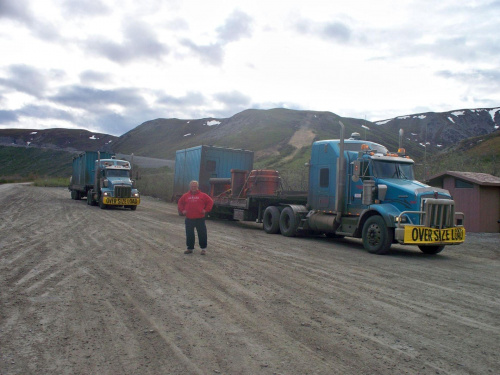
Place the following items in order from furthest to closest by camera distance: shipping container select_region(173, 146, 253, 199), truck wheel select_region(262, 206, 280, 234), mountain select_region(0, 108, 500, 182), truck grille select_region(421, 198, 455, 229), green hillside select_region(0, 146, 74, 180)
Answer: green hillside select_region(0, 146, 74, 180)
mountain select_region(0, 108, 500, 182)
shipping container select_region(173, 146, 253, 199)
truck wheel select_region(262, 206, 280, 234)
truck grille select_region(421, 198, 455, 229)

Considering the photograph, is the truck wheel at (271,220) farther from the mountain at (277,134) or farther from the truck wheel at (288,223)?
the mountain at (277,134)

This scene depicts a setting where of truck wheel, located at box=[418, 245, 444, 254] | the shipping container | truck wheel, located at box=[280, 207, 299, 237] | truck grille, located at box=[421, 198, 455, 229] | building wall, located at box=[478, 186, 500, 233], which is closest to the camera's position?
truck grille, located at box=[421, 198, 455, 229]

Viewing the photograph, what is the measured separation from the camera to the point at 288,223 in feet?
47.4

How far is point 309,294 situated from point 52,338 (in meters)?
3.49

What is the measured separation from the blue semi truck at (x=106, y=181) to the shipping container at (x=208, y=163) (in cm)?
343

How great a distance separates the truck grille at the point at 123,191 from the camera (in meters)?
22.9

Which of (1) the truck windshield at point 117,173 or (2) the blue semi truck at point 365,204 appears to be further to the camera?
(1) the truck windshield at point 117,173

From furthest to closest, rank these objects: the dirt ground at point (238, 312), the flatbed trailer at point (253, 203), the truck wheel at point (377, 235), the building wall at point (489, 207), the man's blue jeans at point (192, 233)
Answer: the building wall at point (489, 207) < the flatbed trailer at point (253, 203) < the truck wheel at point (377, 235) < the man's blue jeans at point (192, 233) < the dirt ground at point (238, 312)

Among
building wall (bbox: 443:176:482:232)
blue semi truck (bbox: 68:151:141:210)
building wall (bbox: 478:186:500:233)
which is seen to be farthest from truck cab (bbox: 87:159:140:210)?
building wall (bbox: 478:186:500:233)

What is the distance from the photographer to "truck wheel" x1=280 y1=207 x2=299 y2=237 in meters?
14.0

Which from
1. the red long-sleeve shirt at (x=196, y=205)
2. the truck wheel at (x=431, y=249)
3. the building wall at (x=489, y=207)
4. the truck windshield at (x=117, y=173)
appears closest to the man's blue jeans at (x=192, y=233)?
the red long-sleeve shirt at (x=196, y=205)

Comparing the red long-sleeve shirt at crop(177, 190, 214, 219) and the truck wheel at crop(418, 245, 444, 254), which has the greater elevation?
the red long-sleeve shirt at crop(177, 190, 214, 219)

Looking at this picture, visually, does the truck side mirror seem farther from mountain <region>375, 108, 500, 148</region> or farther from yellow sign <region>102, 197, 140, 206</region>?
mountain <region>375, 108, 500, 148</region>

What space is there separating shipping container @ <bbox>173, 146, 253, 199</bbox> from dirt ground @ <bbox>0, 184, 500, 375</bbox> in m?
9.49
